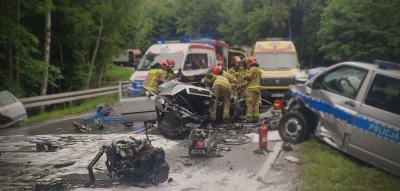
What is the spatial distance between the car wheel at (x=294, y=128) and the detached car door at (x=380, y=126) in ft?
2.18

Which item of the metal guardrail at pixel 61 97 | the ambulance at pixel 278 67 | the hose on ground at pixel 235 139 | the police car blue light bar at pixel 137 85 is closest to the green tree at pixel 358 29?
the ambulance at pixel 278 67

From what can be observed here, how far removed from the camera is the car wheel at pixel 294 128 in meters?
5.65

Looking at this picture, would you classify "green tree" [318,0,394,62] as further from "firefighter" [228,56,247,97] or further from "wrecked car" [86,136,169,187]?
"firefighter" [228,56,247,97]

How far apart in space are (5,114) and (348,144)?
25.2ft

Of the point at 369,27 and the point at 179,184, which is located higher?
the point at 369,27

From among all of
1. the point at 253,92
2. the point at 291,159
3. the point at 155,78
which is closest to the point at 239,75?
the point at 253,92

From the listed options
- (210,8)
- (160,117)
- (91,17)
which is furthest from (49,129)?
(210,8)

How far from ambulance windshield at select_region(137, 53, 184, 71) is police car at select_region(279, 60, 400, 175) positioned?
8.15 metres

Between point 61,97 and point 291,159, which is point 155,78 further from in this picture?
point 61,97

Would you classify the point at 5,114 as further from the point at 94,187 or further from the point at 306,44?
the point at 306,44

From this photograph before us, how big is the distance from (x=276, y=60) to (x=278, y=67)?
77 centimetres

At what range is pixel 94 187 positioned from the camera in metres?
5.18

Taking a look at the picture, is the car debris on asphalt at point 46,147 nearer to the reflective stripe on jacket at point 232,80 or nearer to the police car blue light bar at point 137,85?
the reflective stripe on jacket at point 232,80

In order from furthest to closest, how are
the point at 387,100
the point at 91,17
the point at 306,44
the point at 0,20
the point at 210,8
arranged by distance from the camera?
the point at 210,8, the point at 91,17, the point at 0,20, the point at 306,44, the point at 387,100
